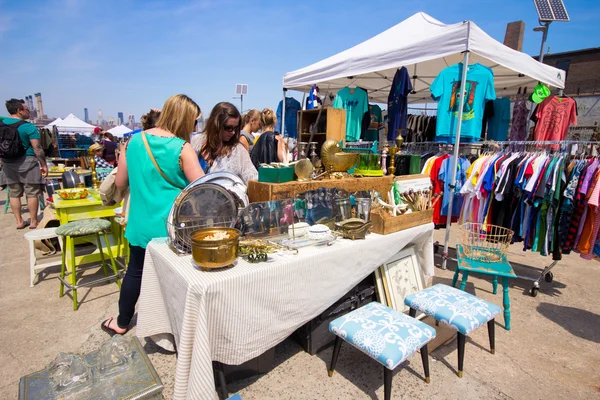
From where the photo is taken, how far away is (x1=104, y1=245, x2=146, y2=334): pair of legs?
203cm

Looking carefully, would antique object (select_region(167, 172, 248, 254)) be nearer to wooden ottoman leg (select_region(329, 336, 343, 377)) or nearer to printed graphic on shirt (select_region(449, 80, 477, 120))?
wooden ottoman leg (select_region(329, 336, 343, 377))

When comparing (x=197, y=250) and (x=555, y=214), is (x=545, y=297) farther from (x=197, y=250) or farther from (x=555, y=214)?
(x=197, y=250)

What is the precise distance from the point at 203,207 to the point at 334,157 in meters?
1.22

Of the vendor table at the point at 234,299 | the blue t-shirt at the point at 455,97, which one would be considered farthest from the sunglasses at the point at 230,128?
the blue t-shirt at the point at 455,97

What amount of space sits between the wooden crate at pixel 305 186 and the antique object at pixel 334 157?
15 centimetres

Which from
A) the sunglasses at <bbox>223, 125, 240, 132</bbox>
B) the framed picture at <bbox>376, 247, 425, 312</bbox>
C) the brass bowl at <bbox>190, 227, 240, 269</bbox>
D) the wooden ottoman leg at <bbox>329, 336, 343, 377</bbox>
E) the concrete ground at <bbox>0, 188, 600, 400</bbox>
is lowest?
the concrete ground at <bbox>0, 188, 600, 400</bbox>

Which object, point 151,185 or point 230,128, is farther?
point 230,128

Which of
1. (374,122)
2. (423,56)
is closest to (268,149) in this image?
(423,56)

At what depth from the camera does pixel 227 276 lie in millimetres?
1409

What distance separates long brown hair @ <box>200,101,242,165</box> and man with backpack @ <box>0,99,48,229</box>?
392 cm

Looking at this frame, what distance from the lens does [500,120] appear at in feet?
17.3

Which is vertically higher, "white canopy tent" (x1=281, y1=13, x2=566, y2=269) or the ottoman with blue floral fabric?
"white canopy tent" (x1=281, y1=13, x2=566, y2=269)

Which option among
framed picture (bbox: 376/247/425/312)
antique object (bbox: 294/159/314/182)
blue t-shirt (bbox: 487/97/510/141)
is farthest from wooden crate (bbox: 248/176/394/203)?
blue t-shirt (bbox: 487/97/510/141)

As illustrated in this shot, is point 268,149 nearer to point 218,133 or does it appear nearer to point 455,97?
point 218,133
